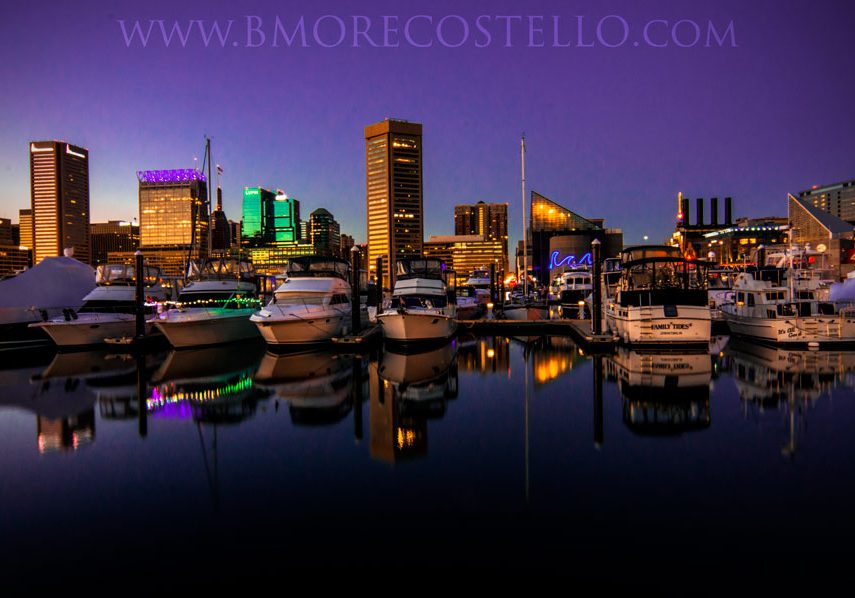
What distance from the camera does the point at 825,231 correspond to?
116m

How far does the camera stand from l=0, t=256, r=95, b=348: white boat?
30.1 metres

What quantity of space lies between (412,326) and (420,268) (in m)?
7.72

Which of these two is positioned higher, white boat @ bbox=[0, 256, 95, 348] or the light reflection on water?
white boat @ bbox=[0, 256, 95, 348]

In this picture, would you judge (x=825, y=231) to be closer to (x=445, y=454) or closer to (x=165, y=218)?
(x=445, y=454)

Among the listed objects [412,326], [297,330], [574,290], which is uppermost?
[574,290]

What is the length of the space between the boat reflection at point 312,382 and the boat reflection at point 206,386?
26.2 inches

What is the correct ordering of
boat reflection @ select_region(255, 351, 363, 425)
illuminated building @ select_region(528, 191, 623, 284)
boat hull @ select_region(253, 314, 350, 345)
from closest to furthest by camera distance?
boat reflection @ select_region(255, 351, 363, 425)
boat hull @ select_region(253, 314, 350, 345)
illuminated building @ select_region(528, 191, 623, 284)

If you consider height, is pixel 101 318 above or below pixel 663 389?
above

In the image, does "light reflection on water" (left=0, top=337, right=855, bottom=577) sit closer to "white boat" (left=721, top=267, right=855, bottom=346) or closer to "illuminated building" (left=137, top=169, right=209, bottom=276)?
"white boat" (left=721, top=267, right=855, bottom=346)

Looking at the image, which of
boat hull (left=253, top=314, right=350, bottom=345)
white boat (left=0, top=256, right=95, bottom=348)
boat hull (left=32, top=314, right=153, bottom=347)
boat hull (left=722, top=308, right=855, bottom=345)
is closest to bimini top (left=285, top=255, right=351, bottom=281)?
boat hull (left=253, top=314, right=350, bottom=345)

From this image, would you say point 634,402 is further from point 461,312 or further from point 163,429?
point 461,312

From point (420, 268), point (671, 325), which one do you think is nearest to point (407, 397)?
point (671, 325)

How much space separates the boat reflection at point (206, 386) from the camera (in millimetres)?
13852

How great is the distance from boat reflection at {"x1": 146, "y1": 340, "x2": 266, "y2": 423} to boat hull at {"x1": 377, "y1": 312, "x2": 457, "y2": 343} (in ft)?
20.4
